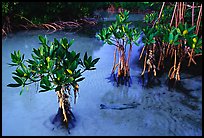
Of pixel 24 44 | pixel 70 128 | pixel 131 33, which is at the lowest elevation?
pixel 70 128

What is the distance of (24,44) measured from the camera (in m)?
5.02

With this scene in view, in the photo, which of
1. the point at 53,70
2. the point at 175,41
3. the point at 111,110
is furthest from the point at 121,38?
the point at 53,70

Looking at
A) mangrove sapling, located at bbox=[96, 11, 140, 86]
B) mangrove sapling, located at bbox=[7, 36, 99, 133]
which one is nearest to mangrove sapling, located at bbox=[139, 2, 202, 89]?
mangrove sapling, located at bbox=[96, 11, 140, 86]

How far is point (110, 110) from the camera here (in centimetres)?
242

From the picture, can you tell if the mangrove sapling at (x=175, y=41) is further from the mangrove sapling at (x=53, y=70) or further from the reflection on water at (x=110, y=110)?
the mangrove sapling at (x=53, y=70)

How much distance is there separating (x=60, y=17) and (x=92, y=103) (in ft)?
16.3

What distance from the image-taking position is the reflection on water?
2.11 m

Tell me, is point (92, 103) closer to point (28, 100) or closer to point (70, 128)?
point (70, 128)

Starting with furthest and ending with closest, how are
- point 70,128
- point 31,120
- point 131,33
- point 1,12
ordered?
1. point 1,12
2. point 131,33
3. point 31,120
4. point 70,128

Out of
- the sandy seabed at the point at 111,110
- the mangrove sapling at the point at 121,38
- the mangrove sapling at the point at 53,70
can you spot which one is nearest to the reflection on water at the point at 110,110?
the sandy seabed at the point at 111,110

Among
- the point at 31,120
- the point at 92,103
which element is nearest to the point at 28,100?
the point at 31,120

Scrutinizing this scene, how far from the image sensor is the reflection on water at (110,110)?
2.11 metres

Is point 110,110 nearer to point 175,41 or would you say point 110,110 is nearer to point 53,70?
point 53,70

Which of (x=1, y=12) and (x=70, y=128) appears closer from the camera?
(x=70, y=128)
